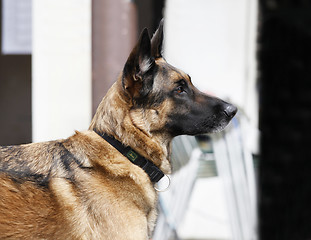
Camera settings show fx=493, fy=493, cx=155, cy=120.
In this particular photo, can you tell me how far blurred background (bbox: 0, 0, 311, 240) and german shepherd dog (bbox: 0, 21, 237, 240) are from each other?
111cm

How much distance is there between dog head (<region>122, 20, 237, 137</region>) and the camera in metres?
2.07

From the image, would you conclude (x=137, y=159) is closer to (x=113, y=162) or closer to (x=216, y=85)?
(x=113, y=162)

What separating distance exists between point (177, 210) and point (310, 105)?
1.58 metres

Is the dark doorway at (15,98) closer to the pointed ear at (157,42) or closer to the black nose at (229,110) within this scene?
the pointed ear at (157,42)

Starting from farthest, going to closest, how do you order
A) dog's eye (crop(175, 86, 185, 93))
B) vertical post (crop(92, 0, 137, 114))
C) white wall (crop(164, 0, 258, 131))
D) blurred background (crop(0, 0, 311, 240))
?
white wall (crop(164, 0, 258, 131)) → vertical post (crop(92, 0, 137, 114)) → blurred background (crop(0, 0, 311, 240)) → dog's eye (crop(175, 86, 185, 93))

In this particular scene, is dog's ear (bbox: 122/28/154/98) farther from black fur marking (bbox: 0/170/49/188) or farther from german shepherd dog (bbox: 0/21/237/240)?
black fur marking (bbox: 0/170/49/188)

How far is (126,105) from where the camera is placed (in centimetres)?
211

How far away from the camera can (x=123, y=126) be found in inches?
82.0

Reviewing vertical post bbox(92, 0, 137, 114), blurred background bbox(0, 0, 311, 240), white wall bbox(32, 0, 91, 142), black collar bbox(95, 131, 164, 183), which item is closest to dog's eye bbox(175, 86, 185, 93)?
black collar bbox(95, 131, 164, 183)

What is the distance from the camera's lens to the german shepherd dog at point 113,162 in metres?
1.85

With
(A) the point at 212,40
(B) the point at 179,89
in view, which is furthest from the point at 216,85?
(B) the point at 179,89

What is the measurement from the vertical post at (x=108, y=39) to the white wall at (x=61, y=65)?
72mm

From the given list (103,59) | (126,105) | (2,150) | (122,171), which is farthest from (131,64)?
(103,59)

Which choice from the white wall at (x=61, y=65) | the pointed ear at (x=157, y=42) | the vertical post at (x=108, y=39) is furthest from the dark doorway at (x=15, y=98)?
the pointed ear at (x=157, y=42)
